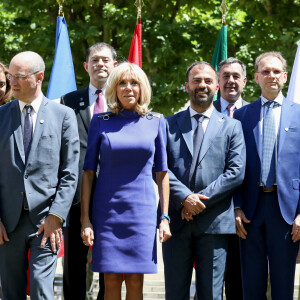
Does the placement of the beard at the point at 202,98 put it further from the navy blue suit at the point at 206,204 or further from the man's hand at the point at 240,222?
the man's hand at the point at 240,222

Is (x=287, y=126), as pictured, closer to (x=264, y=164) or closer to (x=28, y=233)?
(x=264, y=164)

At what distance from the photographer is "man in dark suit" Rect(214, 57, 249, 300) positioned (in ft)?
21.1

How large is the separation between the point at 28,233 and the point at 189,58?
19.4 feet

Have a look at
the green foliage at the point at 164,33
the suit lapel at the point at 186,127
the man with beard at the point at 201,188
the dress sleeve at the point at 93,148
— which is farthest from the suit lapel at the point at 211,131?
the green foliage at the point at 164,33

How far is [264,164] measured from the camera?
5539 millimetres

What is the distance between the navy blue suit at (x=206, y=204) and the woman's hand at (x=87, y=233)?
72 cm

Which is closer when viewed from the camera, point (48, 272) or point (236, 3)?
point (48, 272)

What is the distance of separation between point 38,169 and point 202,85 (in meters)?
1.53

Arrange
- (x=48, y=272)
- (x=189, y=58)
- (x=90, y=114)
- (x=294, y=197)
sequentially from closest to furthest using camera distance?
1. (x=48, y=272)
2. (x=294, y=197)
3. (x=90, y=114)
4. (x=189, y=58)

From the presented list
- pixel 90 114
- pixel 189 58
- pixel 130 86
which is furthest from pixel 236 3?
pixel 130 86

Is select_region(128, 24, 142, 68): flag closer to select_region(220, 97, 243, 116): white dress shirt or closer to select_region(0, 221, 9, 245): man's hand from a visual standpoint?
select_region(220, 97, 243, 116): white dress shirt

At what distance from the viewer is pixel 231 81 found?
6.62 meters

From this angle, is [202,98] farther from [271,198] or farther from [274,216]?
[274,216]

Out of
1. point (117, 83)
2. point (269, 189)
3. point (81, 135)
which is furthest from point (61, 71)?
point (269, 189)
